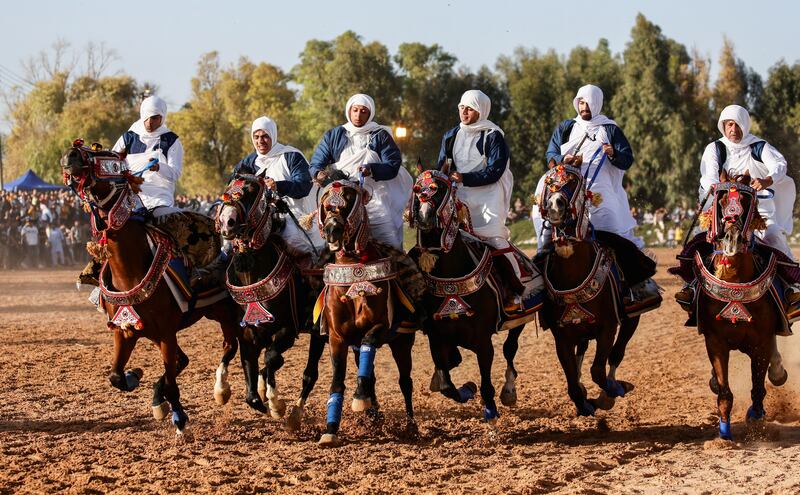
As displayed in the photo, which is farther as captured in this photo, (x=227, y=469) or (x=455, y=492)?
(x=227, y=469)

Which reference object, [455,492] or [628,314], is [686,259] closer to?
[628,314]

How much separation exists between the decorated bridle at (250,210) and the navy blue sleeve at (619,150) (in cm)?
345

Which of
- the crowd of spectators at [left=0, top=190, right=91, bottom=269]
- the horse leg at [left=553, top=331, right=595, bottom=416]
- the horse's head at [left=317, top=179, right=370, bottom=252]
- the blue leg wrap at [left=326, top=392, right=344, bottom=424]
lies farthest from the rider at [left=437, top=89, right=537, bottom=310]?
the crowd of spectators at [left=0, top=190, right=91, bottom=269]

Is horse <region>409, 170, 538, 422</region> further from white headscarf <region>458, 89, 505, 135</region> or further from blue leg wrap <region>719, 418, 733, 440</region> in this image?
blue leg wrap <region>719, 418, 733, 440</region>

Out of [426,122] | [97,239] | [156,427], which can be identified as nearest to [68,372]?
[156,427]

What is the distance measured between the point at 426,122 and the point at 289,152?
167ft

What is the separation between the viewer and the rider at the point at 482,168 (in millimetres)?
10672

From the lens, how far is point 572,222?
10070mm

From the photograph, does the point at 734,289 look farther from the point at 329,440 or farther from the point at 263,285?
the point at 263,285

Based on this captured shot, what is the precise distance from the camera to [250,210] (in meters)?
9.78

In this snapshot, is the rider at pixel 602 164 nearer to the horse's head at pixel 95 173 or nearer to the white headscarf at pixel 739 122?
the white headscarf at pixel 739 122

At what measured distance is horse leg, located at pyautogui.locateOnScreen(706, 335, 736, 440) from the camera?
9555 millimetres

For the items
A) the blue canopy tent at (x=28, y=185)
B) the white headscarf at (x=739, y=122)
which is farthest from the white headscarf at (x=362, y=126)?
the blue canopy tent at (x=28, y=185)

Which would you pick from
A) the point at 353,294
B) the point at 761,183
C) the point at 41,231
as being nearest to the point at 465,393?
the point at 353,294
